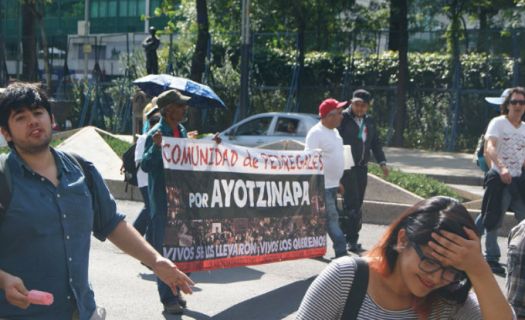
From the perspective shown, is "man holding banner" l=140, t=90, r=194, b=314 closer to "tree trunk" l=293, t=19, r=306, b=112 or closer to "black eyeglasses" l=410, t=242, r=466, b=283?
"black eyeglasses" l=410, t=242, r=466, b=283

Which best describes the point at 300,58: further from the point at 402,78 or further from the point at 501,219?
the point at 501,219

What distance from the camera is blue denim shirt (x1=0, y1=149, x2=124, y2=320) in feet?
12.2

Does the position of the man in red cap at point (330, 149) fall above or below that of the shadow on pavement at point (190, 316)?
above

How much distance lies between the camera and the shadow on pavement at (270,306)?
7895 millimetres

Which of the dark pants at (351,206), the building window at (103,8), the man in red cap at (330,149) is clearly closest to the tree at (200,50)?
the dark pants at (351,206)

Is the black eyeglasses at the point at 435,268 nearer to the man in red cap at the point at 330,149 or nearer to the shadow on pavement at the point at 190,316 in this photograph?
the shadow on pavement at the point at 190,316

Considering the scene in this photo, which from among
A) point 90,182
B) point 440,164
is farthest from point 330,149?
point 440,164

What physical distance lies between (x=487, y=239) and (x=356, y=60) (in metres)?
20.2

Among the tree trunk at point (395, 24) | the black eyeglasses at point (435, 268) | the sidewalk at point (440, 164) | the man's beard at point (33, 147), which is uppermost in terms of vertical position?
the tree trunk at point (395, 24)

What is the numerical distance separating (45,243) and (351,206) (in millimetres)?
7191

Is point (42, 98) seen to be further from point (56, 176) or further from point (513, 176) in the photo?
point (513, 176)

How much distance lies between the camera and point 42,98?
150 inches

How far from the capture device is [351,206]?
10.7m

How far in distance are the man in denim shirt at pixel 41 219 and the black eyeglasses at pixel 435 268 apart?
4.84 ft
